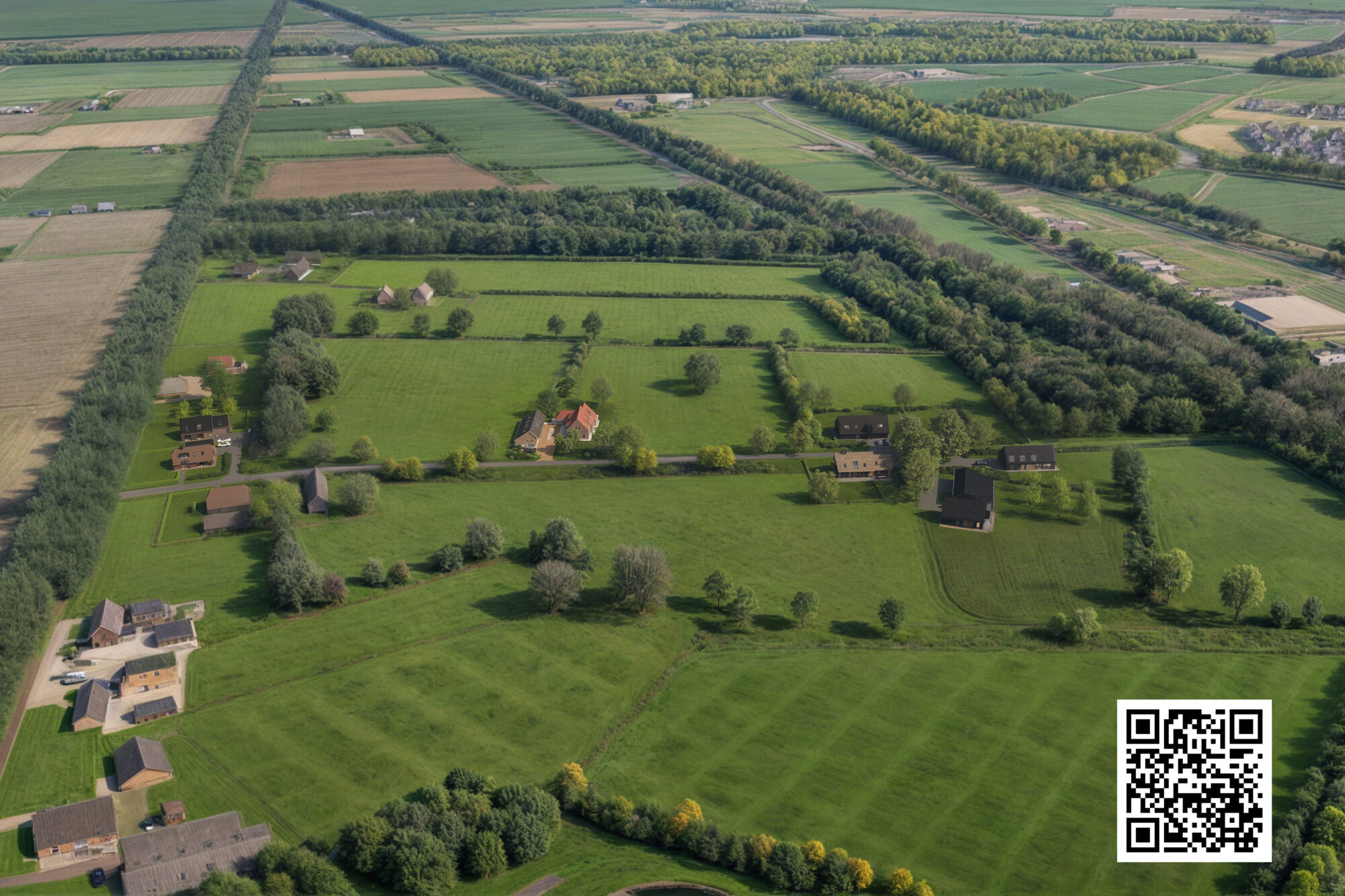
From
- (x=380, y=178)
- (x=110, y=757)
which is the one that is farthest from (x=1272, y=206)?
(x=110, y=757)

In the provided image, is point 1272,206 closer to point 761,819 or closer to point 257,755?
point 761,819

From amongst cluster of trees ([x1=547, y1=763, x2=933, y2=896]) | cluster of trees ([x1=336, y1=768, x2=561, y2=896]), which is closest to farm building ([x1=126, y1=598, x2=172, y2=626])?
cluster of trees ([x1=336, y1=768, x2=561, y2=896])

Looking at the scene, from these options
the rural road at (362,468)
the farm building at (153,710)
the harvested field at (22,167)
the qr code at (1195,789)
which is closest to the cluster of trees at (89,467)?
the rural road at (362,468)

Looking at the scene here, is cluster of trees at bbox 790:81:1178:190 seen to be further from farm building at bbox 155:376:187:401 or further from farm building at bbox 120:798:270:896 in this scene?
farm building at bbox 120:798:270:896

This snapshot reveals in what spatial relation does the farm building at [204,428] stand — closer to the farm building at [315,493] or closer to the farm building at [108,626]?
the farm building at [315,493]

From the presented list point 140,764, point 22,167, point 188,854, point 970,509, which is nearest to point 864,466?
point 970,509
